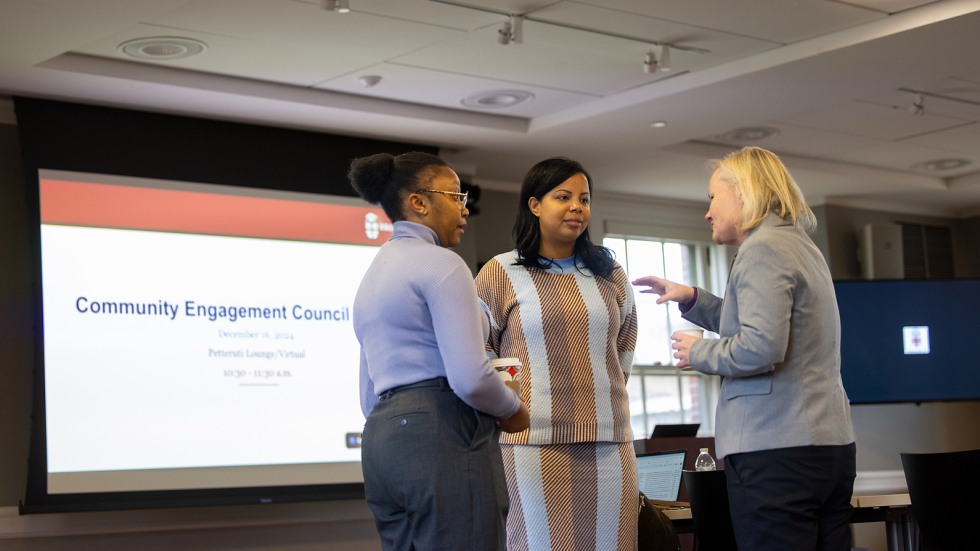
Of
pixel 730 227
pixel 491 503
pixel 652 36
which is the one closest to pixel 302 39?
pixel 652 36

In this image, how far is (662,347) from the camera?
28.0ft

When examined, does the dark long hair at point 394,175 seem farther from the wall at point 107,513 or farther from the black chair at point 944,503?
the wall at point 107,513

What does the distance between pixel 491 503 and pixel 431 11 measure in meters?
2.91

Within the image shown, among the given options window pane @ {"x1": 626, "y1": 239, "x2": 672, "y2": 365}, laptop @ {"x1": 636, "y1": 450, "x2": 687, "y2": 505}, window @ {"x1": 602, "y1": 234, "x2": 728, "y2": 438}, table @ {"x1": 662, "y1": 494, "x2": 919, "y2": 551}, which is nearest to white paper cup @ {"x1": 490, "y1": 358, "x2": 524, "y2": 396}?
table @ {"x1": 662, "y1": 494, "x2": 919, "y2": 551}

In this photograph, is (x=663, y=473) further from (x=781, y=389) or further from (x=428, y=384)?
(x=428, y=384)

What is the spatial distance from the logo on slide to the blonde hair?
163 inches

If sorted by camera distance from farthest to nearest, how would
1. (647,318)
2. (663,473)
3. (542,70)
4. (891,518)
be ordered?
(647,318), (542,70), (663,473), (891,518)

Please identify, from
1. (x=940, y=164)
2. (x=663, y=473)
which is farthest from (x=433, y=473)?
(x=940, y=164)

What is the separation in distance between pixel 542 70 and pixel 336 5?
1.45m

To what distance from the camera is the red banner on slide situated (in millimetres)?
5570

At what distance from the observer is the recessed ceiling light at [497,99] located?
5.95 m

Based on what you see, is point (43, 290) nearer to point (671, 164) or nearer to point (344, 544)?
point (344, 544)

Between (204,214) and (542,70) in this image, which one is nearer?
(542,70)

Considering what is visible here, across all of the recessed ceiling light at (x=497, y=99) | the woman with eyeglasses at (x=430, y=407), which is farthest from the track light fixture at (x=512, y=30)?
the woman with eyeglasses at (x=430, y=407)
